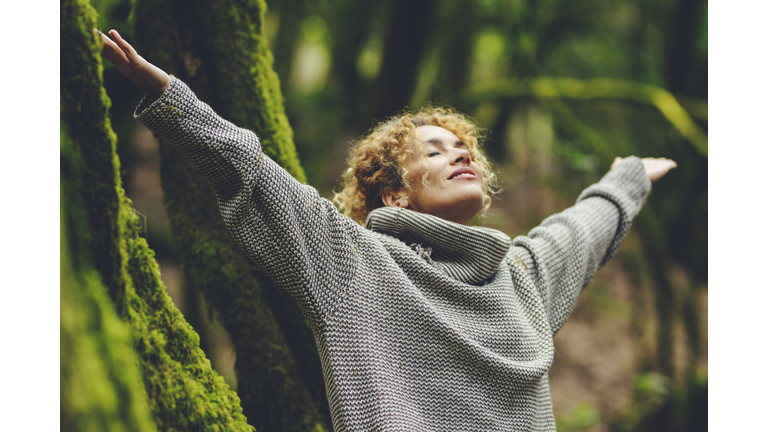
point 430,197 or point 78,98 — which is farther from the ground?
point 430,197

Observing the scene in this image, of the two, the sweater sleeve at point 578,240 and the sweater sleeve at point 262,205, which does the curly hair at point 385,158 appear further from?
the sweater sleeve at point 262,205

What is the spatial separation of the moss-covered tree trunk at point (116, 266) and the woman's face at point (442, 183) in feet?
2.50

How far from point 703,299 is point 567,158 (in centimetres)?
401

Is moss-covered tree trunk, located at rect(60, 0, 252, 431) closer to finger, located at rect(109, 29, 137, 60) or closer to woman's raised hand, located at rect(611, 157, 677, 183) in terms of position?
finger, located at rect(109, 29, 137, 60)

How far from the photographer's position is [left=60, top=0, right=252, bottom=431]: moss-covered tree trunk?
101cm

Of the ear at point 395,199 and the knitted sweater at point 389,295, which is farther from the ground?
the ear at point 395,199

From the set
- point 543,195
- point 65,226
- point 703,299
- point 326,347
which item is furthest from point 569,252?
point 703,299

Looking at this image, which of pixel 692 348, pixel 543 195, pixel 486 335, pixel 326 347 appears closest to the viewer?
pixel 326 347

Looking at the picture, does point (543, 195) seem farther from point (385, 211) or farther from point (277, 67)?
point (385, 211)

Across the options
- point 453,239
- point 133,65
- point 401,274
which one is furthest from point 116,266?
point 453,239

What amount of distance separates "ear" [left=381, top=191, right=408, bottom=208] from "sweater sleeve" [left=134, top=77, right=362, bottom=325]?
37 centimetres

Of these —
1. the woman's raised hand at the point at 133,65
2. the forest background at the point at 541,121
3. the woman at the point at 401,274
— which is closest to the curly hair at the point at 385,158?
the woman at the point at 401,274

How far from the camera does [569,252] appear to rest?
1.76 metres

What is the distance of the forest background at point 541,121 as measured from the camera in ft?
5.36
